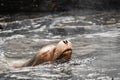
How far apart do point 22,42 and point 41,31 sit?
243 cm

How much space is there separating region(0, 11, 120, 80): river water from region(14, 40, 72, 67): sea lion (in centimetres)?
15

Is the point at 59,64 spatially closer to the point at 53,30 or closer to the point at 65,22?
the point at 53,30

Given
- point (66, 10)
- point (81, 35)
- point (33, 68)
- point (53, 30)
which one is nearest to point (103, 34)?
point (81, 35)

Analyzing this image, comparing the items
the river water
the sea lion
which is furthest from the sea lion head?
the river water

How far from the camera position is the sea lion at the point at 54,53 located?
7.49 m

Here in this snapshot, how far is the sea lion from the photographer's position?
749cm

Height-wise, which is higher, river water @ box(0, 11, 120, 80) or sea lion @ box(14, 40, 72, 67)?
sea lion @ box(14, 40, 72, 67)

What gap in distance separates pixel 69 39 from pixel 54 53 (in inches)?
169

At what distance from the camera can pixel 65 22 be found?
1505 centimetres

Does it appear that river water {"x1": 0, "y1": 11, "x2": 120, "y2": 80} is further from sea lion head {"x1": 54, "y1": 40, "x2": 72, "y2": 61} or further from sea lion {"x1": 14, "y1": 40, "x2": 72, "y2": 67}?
sea lion head {"x1": 54, "y1": 40, "x2": 72, "y2": 61}

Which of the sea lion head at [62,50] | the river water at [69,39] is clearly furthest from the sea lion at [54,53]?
the river water at [69,39]

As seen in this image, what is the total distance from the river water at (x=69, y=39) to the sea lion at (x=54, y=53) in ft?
0.48

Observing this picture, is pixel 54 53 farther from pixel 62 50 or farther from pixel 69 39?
pixel 69 39

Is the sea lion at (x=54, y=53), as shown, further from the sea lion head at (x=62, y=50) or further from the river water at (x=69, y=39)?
the river water at (x=69, y=39)
